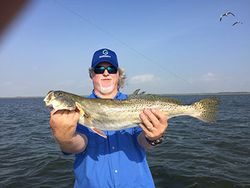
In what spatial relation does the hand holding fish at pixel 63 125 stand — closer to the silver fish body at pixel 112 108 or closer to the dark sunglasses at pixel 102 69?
the silver fish body at pixel 112 108

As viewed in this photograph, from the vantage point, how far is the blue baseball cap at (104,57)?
17.8ft

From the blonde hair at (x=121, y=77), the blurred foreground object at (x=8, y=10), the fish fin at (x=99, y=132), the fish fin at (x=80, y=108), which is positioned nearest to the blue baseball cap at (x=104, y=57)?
the blonde hair at (x=121, y=77)

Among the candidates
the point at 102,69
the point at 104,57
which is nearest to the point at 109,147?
the point at 102,69

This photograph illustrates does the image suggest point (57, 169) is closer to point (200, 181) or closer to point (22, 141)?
point (200, 181)

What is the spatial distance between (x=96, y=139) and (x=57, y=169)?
8.79 meters

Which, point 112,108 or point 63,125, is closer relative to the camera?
point 63,125

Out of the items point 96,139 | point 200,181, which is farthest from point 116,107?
point 200,181

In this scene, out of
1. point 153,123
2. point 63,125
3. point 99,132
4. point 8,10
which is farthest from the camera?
point 99,132

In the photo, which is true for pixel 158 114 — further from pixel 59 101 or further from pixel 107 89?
pixel 59 101

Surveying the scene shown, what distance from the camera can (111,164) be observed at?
4727 millimetres

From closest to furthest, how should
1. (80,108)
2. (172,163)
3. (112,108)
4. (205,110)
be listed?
(80,108) < (112,108) < (205,110) < (172,163)

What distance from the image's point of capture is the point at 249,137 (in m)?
19.9

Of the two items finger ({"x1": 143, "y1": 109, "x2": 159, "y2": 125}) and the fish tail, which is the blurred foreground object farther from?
the fish tail

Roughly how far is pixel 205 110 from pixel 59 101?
118 inches
